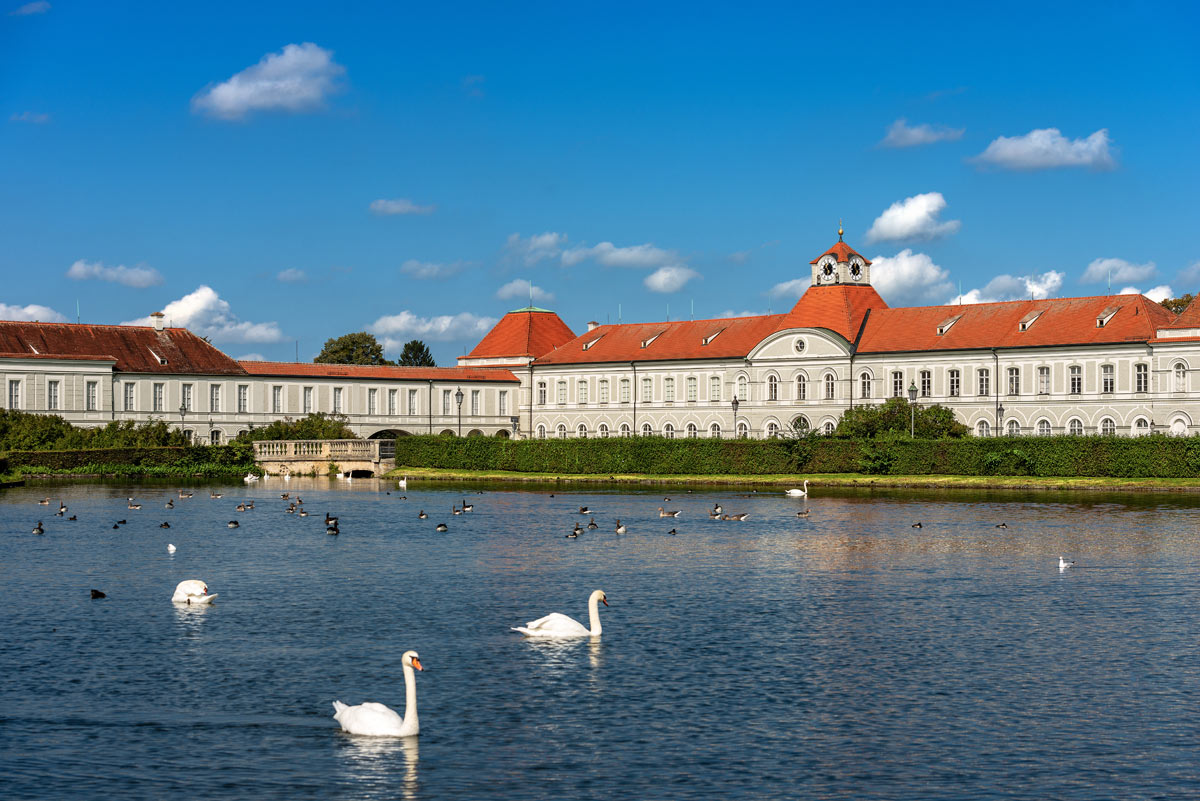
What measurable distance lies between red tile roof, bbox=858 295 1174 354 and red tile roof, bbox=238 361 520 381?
1385 inches

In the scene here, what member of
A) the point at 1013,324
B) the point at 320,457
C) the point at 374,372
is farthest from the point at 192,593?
the point at 374,372

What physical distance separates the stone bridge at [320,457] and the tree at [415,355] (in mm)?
59082

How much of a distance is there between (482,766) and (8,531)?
35.6 meters

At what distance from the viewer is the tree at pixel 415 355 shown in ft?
523

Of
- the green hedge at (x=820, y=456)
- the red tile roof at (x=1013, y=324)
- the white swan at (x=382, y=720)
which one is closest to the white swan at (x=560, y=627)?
the white swan at (x=382, y=720)

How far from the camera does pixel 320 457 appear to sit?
9819cm

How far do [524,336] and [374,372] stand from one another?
17.2 metres

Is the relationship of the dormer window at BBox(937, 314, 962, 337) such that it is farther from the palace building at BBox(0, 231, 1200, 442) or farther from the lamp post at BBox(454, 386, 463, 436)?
the lamp post at BBox(454, 386, 463, 436)

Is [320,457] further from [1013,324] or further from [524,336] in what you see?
[1013,324]

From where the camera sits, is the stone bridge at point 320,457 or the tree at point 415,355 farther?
the tree at point 415,355

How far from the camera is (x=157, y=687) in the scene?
20.7m

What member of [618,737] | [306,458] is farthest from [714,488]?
[618,737]

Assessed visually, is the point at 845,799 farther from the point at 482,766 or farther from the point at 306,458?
the point at 306,458

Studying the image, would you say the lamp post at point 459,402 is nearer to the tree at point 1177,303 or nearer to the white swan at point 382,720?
Result: the tree at point 1177,303
